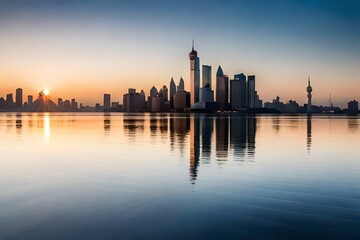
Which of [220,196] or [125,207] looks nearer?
[125,207]

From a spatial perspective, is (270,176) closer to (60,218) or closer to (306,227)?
(306,227)

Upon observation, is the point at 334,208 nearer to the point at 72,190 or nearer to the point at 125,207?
the point at 125,207

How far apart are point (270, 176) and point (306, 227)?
10.2 m

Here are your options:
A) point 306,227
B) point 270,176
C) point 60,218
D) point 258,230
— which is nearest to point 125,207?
point 60,218

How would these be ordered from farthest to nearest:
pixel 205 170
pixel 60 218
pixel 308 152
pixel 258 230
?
pixel 308 152
pixel 205 170
pixel 60 218
pixel 258 230

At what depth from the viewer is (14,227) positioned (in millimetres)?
12133

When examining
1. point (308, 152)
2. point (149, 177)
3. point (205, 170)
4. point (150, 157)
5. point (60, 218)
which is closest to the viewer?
point (60, 218)

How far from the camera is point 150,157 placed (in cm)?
3152

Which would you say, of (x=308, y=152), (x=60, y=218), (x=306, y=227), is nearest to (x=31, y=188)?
(x=60, y=218)

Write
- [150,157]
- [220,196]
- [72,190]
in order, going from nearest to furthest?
[220,196] < [72,190] < [150,157]

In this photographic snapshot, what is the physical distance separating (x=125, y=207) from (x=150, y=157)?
16704 millimetres

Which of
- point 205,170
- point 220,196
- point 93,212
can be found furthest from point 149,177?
point 93,212

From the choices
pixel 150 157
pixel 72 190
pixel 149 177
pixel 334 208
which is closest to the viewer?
pixel 334 208

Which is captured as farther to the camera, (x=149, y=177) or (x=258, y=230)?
(x=149, y=177)
